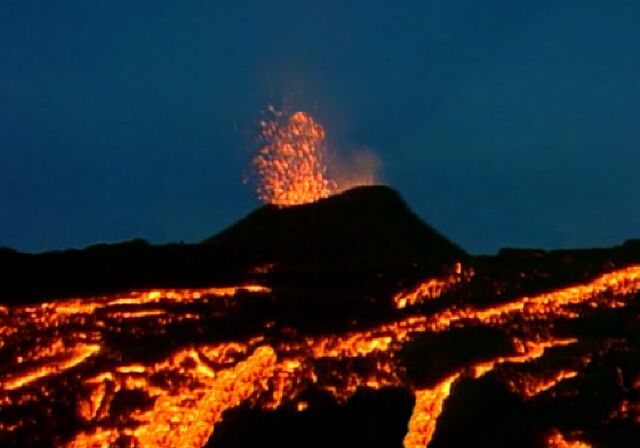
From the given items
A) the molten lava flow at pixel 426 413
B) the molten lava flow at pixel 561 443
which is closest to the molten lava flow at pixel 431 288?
the molten lava flow at pixel 426 413

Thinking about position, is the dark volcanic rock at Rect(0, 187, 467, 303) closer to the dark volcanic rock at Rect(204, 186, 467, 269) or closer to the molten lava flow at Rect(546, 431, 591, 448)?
the dark volcanic rock at Rect(204, 186, 467, 269)

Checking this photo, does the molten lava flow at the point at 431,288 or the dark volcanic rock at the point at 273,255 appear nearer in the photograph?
the dark volcanic rock at the point at 273,255

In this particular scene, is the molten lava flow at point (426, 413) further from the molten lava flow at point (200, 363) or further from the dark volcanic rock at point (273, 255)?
the dark volcanic rock at point (273, 255)

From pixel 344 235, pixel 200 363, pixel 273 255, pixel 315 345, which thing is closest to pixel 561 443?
pixel 315 345

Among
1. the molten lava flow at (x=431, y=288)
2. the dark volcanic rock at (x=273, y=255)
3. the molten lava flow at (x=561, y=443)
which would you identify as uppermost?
the dark volcanic rock at (x=273, y=255)

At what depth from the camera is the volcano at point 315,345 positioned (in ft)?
21.7

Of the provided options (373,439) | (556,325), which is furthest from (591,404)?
(373,439)

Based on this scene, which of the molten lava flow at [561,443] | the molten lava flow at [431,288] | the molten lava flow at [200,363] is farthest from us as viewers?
the molten lava flow at [431,288]

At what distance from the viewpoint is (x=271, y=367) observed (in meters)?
6.86

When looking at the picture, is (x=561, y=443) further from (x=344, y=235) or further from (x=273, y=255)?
(x=273, y=255)

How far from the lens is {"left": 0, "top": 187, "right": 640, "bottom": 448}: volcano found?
6609mm

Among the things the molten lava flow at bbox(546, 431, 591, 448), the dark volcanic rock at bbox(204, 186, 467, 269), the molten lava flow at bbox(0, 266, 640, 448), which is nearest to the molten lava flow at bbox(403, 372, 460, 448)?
the molten lava flow at bbox(0, 266, 640, 448)

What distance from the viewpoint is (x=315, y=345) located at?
6953 mm

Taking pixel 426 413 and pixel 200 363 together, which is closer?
pixel 200 363
